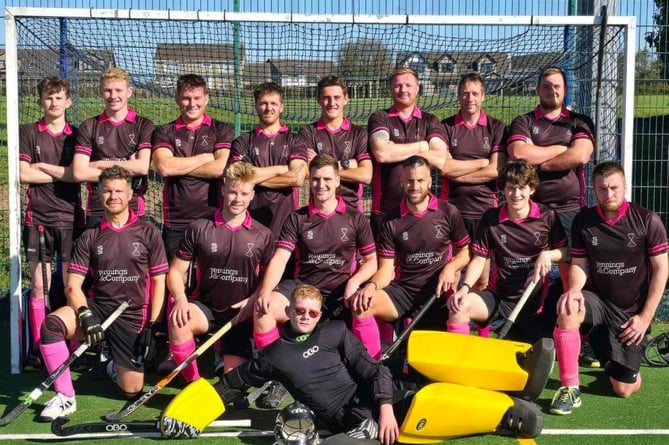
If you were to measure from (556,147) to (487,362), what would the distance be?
5.70 ft

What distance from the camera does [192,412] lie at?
4.32 m

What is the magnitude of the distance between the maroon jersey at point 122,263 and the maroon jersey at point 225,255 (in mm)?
183

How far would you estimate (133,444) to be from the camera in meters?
4.29

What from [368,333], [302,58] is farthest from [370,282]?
[302,58]

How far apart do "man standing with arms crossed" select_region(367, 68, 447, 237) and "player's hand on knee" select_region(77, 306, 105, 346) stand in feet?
6.14

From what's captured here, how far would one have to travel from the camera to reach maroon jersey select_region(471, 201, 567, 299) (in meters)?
5.24

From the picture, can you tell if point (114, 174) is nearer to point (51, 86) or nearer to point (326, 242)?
point (51, 86)

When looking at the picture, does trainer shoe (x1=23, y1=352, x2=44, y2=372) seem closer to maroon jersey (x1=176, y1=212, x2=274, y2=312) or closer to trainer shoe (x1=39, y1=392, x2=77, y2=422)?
trainer shoe (x1=39, y1=392, x2=77, y2=422)

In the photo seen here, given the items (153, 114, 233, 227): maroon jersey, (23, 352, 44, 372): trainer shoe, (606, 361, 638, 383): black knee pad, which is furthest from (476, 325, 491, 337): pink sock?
(23, 352, 44, 372): trainer shoe

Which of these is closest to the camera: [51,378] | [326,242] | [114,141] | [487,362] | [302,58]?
[487,362]

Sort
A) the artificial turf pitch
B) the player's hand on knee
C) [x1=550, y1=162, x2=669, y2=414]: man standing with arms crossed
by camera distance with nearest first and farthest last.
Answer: the artificial turf pitch
the player's hand on knee
[x1=550, y1=162, x2=669, y2=414]: man standing with arms crossed

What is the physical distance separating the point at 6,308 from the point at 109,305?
2.17 metres

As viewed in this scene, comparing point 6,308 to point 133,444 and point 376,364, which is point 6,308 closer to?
point 133,444

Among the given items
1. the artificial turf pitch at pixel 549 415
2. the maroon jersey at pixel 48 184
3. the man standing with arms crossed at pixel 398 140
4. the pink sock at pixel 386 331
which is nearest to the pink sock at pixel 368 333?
the pink sock at pixel 386 331
